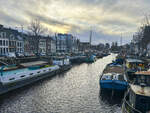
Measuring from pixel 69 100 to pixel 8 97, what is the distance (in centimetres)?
848

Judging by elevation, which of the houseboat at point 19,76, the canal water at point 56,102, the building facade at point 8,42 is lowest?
the canal water at point 56,102

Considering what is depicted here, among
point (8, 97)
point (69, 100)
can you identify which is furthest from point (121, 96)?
point (8, 97)

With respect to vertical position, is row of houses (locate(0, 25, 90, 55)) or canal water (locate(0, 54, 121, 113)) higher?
row of houses (locate(0, 25, 90, 55))

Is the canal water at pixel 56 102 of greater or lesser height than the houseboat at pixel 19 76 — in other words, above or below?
below

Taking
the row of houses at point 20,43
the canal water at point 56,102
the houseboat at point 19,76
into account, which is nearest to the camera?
the canal water at point 56,102

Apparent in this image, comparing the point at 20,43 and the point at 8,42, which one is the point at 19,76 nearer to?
the point at 8,42

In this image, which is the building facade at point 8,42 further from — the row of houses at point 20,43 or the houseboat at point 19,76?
the houseboat at point 19,76

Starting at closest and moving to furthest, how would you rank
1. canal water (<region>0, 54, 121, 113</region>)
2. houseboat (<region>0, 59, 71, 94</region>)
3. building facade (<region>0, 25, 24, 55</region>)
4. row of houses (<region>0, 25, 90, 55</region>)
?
canal water (<region>0, 54, 121, 113</region>), houseboat (<region>0, 59, 71, 94</region>), building facade (<region>0, 25, 24, 55</region>), row of houses (<region>0, 25, 90, 55</region>)

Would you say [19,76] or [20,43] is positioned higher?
[20,43]

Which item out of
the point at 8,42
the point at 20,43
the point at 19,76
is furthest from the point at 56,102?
the point at 20,43

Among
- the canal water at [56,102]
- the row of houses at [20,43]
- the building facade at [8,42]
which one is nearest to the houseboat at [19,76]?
the canal water at [56,102]

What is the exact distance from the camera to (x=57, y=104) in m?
16.2

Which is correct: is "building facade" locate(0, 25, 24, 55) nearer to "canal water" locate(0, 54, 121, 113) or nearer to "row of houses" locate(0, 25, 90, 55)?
"row of houses" locate(0, 25, 90, 55)

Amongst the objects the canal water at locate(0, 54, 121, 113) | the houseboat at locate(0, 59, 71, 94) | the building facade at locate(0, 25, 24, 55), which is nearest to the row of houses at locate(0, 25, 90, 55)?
the building facade at locate(0, 25, 24, 55)
